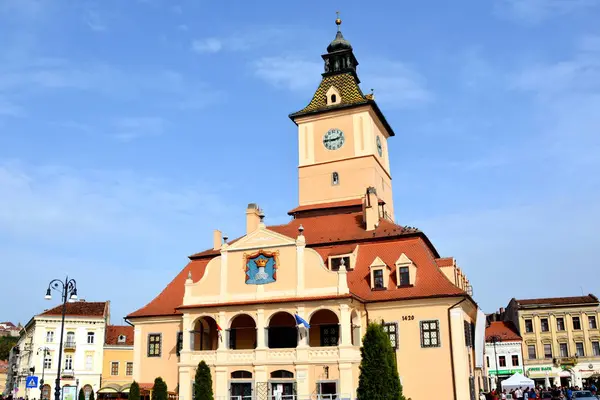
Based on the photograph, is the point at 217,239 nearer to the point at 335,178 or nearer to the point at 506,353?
→ the point at 335,178

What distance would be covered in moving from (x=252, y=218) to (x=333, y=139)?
9.68m

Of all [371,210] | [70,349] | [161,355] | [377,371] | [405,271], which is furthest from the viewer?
[70,349]

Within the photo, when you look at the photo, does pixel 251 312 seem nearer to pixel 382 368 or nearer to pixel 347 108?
pixel 382 368

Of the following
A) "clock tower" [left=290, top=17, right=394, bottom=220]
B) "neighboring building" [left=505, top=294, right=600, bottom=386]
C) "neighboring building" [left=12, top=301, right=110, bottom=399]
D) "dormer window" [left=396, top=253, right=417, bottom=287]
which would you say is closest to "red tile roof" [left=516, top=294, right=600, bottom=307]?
"neighboring building" [left=505, top=294, right=600, bottom=386]

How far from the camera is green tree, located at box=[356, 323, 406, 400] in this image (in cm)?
2773

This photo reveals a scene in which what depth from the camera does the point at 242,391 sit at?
37312 millimetres

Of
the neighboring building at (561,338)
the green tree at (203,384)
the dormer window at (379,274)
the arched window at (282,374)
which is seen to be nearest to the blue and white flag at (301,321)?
the arched window at (282,374)

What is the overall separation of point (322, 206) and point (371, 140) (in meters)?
6.60

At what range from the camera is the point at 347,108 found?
51.0 meters

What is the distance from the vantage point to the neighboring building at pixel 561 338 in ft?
221

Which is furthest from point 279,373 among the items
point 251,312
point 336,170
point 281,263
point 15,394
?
point 15,394

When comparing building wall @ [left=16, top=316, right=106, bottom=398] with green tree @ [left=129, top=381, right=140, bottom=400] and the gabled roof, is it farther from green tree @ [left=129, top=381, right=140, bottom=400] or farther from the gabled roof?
the gabled roof

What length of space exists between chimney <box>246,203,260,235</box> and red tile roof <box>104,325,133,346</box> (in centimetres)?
3368

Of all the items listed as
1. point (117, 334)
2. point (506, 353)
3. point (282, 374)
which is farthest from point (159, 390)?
point (506, 353)
